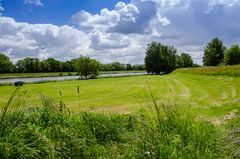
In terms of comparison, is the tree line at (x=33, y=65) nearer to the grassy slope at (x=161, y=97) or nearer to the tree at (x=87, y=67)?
the tree at (x=87, y=67)

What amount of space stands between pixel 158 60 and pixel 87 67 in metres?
39.1

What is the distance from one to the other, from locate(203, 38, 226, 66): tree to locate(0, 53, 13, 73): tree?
67769 mm

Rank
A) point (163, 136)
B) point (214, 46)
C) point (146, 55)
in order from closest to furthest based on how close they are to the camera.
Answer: point (163, 136) < point (214, 46) < point (146, 55)

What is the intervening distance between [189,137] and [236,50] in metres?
96.9

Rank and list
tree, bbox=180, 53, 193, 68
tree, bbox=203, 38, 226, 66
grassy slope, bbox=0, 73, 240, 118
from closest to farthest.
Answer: grassy slope, bbox=0, 73, 240, 118, tree, bbox=203, 38, 226, 66, tree, bbox=180, 53, 193, 68

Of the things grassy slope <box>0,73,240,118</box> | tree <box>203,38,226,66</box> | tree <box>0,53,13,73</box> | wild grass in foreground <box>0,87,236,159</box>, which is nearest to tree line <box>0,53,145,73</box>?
tree <box>0,53,13,73</box>

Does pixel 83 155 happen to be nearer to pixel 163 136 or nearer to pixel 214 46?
pixel 163 136

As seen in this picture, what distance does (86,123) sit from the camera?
9.77m

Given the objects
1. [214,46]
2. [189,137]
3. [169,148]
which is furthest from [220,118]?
[214,46]

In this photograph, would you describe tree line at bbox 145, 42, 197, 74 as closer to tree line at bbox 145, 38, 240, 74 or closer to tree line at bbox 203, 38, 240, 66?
tree line at bbox 145, 38, 240, 74

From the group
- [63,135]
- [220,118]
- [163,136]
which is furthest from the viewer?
[220,118]

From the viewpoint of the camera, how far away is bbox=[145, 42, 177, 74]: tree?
126625 millimetres

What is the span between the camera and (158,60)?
126m

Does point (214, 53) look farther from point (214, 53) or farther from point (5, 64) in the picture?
point (5, 64)
